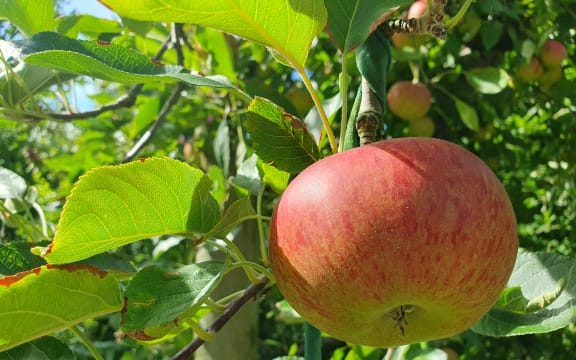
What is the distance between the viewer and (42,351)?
59cm

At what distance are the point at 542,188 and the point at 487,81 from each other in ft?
3.05

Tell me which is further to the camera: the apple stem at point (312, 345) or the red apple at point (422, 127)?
the red apple at point (422, 127)

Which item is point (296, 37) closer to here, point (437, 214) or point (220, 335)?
point (437, 214)

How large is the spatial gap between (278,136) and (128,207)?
0.54ft

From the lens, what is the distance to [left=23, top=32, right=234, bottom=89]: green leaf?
517mm

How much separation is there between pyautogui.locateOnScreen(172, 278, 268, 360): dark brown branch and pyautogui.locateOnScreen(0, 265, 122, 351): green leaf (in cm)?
9

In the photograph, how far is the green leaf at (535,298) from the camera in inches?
24.5

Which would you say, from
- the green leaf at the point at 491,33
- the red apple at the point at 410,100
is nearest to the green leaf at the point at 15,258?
the red apple at the point at 410,100

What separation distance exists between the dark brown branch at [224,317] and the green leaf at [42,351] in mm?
107

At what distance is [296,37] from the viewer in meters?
0.56

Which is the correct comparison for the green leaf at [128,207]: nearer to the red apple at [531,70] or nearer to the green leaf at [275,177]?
the green leaf at [275,177]

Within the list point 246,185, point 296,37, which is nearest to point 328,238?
point 296,37

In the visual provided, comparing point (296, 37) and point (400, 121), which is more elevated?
point (296, 37)

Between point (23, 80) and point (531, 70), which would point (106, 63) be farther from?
point (531, 70)
